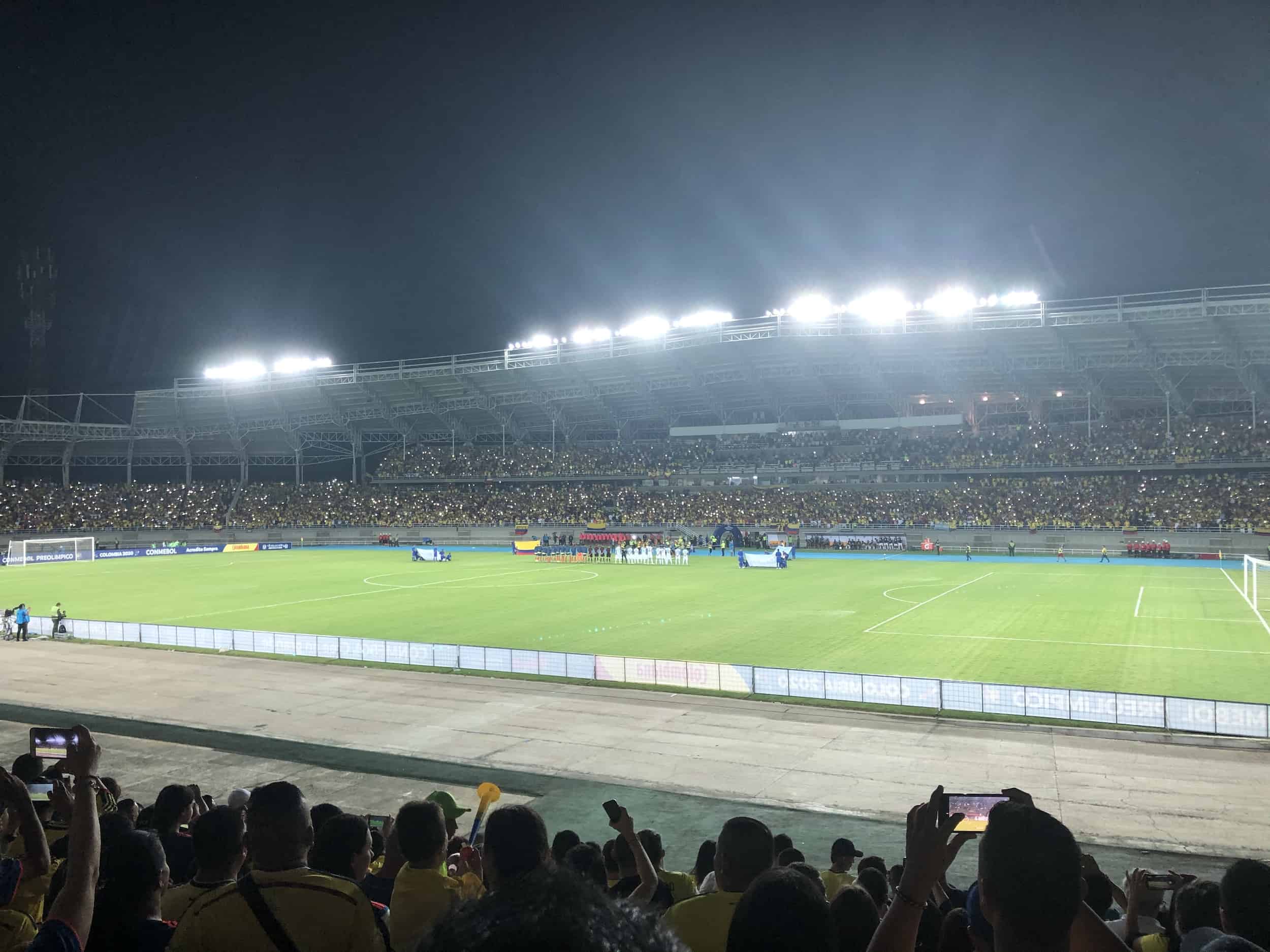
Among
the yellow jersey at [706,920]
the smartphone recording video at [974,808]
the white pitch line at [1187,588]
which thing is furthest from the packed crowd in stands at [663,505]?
the yellow jersey at [706,920]

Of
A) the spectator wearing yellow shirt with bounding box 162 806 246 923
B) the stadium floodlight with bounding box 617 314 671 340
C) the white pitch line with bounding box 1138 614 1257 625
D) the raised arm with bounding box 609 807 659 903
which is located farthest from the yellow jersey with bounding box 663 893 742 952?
the stadium floodlight with bounding box 617 314 671 340

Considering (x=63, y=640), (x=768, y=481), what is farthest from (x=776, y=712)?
(x=768, y=481)

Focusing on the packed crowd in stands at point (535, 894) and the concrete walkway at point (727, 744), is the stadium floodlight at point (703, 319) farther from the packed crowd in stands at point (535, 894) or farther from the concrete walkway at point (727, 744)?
the packed crowd in stands at point (535, 894)

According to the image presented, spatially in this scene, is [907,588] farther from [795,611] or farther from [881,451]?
[881,451]

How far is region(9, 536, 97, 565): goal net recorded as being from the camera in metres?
64.0

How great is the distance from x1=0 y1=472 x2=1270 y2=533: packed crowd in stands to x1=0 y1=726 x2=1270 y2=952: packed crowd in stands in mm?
60508

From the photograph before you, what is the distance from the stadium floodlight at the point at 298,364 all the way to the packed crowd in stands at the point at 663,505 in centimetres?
1328

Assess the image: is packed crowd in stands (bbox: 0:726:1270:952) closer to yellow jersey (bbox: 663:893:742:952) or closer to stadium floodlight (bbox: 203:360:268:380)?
yellow jersey (bbox: 663:893:742:952)

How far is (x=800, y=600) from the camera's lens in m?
36.0

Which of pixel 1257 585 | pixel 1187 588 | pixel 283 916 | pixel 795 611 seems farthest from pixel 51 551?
pixel 1257 585

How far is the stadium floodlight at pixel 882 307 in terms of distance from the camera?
58.7 m

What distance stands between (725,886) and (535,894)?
120 inches

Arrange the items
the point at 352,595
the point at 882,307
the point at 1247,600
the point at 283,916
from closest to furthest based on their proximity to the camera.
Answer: the point at 283,916 < the point at 1247,600 < the point at 352,595 < the point at 882,307

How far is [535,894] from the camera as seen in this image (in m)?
1.45
